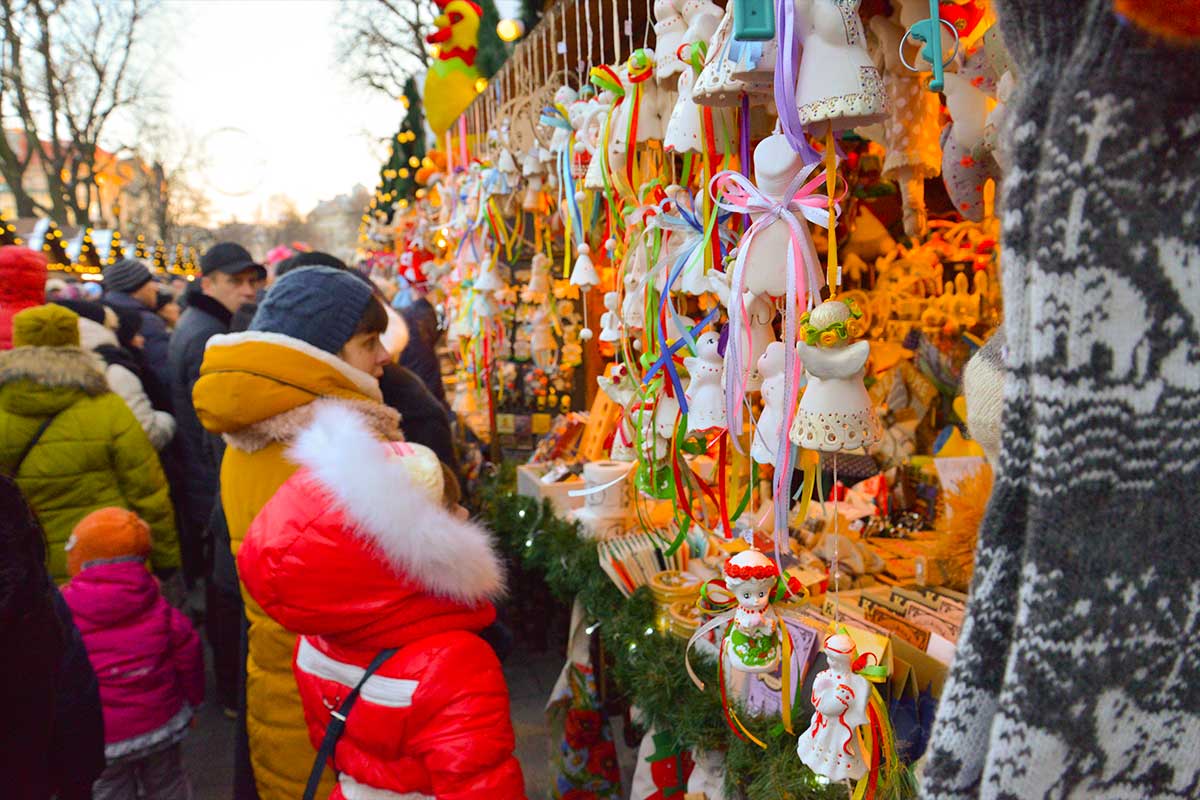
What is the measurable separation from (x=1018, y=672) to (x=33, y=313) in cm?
314

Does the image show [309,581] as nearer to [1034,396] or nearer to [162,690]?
[1034,396]

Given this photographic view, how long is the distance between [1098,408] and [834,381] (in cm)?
59

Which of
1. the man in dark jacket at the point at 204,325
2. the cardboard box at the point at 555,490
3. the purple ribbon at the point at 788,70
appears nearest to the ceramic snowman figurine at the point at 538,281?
the cardboard box at the point at 555,490

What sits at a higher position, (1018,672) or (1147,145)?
(1147,145)

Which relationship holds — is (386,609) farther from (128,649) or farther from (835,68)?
(128,649)

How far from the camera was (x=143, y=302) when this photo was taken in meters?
4.80

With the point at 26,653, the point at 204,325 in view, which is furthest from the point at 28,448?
the point at 26,653

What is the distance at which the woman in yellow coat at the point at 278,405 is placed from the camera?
1818 millimetres

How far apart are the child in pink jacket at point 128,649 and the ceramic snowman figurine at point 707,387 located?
1.75 m

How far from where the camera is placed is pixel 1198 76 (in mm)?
523

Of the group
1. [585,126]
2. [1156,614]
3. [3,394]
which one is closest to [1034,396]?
[1156,614]

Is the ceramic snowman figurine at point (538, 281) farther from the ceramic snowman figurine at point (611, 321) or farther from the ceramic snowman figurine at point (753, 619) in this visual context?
the ceramic snowman figurine at point (753, 619)

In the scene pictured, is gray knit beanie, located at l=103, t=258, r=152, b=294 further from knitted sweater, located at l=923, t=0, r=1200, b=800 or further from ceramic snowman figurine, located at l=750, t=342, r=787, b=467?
knitted sweater, located at l=923, t=0, r=1200, b=800

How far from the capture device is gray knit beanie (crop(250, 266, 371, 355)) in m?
1.94
